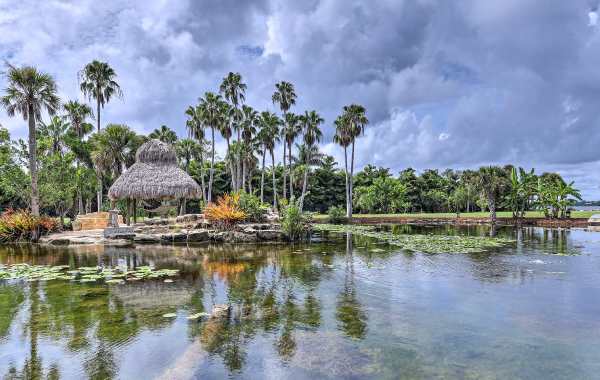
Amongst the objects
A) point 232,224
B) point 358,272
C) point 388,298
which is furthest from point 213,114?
point 388,298

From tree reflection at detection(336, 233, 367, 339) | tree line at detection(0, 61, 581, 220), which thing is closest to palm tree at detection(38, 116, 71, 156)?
tree line at detection(0, 61, 581, 220)

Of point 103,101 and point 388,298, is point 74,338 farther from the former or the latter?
point 103,101

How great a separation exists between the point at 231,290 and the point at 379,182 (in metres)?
41.6

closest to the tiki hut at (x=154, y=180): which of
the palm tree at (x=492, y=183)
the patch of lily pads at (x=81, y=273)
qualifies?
the patch of lily pads at (x=81, y=273)

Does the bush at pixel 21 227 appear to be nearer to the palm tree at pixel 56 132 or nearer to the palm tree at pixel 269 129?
the palm tree at pixel 56 132

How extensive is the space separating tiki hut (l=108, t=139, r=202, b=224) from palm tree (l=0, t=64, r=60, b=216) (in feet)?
14.0

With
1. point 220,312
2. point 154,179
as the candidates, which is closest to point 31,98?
point 154,179

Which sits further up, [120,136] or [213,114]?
Result: [213,114]

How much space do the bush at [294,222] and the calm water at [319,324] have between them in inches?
308

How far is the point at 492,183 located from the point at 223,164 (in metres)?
33.6

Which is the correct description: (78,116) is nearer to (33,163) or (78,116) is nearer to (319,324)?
(33,163)

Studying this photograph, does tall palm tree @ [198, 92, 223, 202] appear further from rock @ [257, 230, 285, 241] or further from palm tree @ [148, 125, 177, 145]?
rock @ [257, 230, 285, 241]

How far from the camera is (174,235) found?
22.5 metres

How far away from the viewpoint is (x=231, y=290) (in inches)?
424
